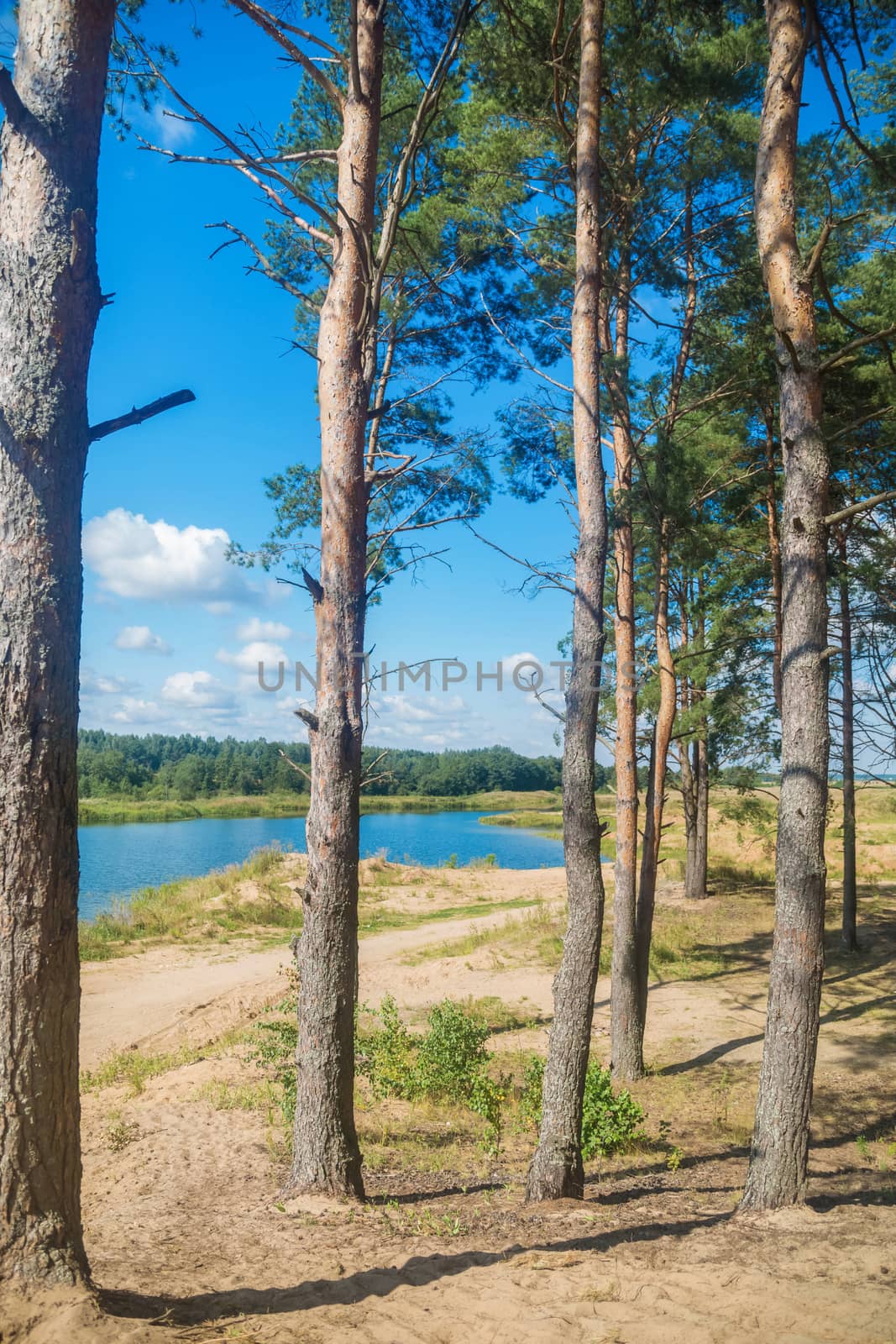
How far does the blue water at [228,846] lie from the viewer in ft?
83.8

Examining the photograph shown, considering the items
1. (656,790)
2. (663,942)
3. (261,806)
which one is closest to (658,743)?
(656,790)

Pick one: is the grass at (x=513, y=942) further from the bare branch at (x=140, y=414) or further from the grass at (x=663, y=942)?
the bare branch at (x=140, y=414)

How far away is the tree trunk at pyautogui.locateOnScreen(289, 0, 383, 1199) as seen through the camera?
4.62m

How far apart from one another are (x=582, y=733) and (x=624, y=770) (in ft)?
9.15

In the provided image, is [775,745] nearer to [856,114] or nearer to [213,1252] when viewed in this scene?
[856,114]

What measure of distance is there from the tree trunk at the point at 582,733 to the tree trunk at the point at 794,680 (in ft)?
3.36

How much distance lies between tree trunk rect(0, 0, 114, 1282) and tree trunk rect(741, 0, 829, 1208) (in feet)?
10.8

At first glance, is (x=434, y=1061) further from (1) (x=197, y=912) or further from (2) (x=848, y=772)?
(1) (x=197, y=912)

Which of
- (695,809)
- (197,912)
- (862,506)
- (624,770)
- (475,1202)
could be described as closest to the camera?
(862,506)

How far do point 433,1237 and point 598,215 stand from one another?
6494 millimetres

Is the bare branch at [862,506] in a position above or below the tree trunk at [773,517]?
below

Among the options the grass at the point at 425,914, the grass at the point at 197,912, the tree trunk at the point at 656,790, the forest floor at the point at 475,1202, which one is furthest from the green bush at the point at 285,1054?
the grass at the point at 425,914

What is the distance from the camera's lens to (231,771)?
73.1 meters

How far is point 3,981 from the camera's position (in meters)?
2.62
